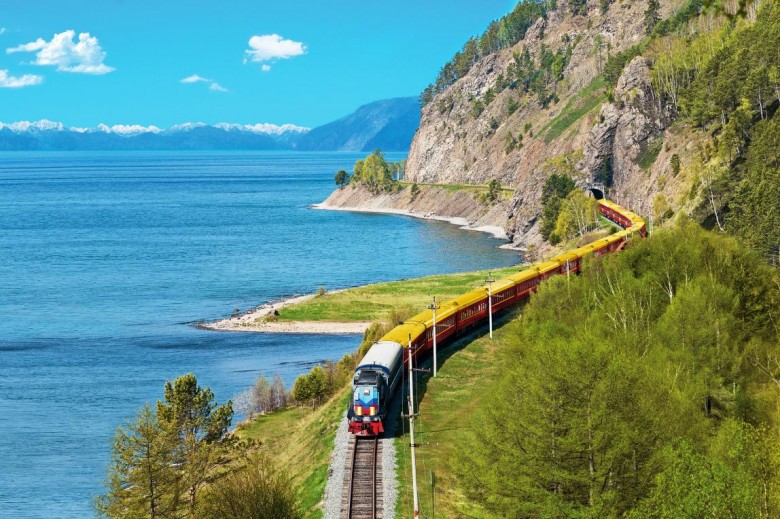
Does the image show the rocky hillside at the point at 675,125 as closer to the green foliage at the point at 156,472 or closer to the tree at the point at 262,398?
the tree at the point at 262,398

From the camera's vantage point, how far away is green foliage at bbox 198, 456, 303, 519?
36.1 meters

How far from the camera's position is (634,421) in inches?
1252

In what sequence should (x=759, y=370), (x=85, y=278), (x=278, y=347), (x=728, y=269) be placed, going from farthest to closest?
(x=85, y=278) → (x=278, y=347) → (x=728, y=269) → (x=759, y=370)

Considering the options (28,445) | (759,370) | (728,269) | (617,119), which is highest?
(617,119)

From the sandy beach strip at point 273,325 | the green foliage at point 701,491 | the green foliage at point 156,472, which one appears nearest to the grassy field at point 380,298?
the sandy beach strip at point 273,325

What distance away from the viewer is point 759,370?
152 feet

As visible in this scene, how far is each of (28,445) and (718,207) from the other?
7984cm

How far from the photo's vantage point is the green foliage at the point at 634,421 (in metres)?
→ 27.3

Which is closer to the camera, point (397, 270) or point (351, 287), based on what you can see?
point (351, 287)

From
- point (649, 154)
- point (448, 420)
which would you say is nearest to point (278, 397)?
point (448, 420)

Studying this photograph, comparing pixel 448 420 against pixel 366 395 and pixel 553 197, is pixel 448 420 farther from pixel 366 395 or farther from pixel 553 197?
pixel 553 197

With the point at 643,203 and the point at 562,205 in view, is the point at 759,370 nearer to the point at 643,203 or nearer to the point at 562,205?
the point at 643,203

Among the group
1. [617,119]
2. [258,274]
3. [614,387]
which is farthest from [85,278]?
[614,387]

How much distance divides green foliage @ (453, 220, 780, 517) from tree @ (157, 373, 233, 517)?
14.3 metres
